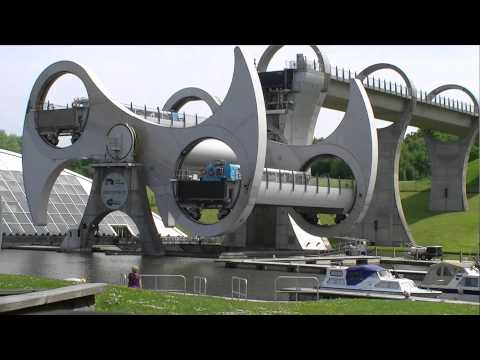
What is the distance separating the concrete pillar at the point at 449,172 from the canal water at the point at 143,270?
43.2 m

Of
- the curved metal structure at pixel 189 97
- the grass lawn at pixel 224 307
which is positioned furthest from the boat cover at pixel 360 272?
the curved metal structure at pixel 189 97

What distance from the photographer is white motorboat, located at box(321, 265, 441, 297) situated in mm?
26734

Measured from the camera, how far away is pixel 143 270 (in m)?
40.3

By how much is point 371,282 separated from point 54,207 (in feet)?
144

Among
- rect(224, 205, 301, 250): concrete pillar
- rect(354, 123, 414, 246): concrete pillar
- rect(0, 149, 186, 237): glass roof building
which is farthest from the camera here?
rect(354, 123, 414, 246): concrete pillar

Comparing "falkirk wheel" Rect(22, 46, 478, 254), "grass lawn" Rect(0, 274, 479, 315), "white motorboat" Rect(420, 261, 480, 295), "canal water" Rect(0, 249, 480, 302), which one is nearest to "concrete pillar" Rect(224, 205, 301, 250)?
"falkirk wheel" Rect(22, 46, 478, 254)

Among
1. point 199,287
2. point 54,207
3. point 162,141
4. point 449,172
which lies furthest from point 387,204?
point 199,287

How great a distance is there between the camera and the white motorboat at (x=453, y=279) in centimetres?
2728

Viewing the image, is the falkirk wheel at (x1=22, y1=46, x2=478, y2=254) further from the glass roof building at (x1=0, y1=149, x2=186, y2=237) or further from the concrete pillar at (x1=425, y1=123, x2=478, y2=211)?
the concrete pillar at (x1=425, y1=123, x2=478, y2=211)

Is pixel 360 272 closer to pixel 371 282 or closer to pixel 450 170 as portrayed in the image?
pixel 371 282

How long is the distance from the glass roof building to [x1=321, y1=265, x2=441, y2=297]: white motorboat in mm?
36590
